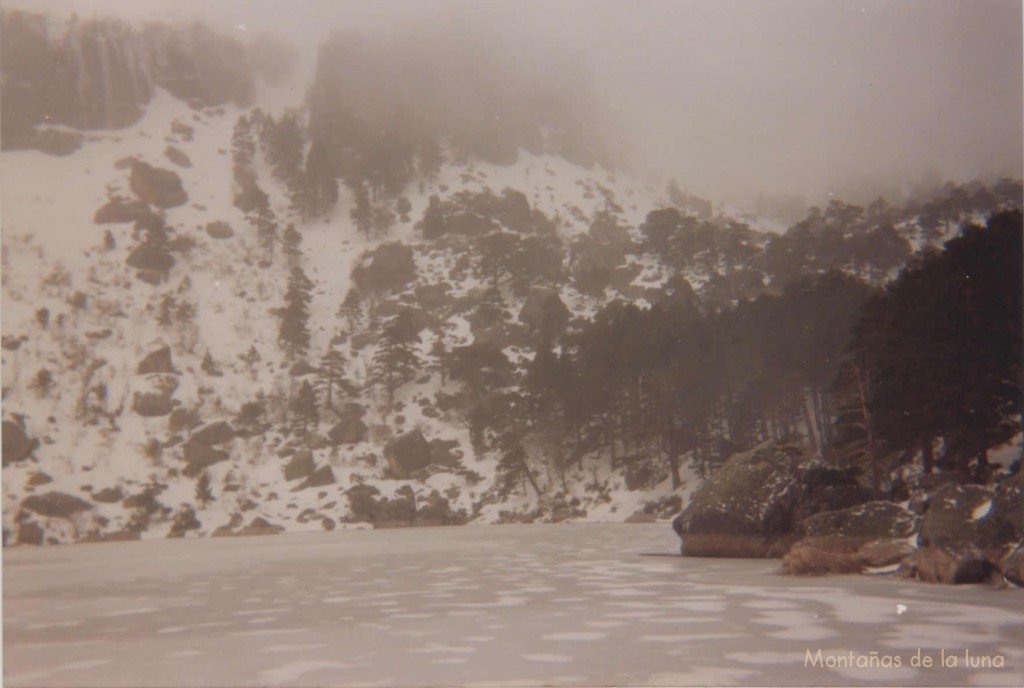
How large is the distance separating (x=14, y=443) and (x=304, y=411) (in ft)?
16.5

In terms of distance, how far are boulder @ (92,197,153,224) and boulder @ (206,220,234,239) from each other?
62.1 inches

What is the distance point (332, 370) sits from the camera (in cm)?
1367

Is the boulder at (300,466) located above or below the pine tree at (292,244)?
below

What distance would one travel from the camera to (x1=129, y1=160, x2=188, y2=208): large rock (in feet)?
49.2

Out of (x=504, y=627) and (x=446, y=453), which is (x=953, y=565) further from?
(x=446, y=453)

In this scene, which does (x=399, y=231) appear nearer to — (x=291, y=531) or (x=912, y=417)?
(x=291, y=531)

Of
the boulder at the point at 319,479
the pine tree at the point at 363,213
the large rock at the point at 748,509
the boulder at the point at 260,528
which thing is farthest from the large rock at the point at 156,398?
the large rock at the point at 748,509

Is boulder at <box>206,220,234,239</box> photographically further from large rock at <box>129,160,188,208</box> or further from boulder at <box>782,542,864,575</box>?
boulder at <box>782,542,864,575</box>

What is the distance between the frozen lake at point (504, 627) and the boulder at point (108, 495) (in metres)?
5.63

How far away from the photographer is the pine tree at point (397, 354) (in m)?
13.4

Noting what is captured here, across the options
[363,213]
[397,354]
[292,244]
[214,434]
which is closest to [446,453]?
[397,354]

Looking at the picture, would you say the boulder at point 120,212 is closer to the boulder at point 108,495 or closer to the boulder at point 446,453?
the boulder at point 108,495

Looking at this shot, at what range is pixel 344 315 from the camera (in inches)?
546

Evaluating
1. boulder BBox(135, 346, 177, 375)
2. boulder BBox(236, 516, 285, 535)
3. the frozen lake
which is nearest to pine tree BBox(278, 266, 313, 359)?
boulder BBox(135, 346, 177, 375)
